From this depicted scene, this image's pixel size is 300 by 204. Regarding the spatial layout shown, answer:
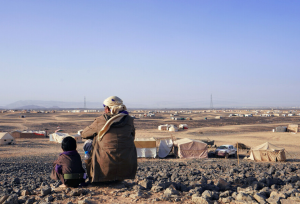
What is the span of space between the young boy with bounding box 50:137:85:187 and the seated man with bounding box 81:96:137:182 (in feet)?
0.95

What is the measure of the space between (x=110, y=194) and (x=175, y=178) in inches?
138

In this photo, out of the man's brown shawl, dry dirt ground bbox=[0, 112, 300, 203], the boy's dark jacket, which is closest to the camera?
the man's brown shawl

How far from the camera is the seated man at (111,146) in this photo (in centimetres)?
505

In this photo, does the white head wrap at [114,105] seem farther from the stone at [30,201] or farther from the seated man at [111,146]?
the stone at [30,201]

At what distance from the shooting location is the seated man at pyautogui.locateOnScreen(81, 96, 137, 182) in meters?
5.05

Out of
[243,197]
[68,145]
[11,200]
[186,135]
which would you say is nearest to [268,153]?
[243,197]

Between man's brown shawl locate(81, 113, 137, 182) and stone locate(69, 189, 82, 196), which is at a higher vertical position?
man's brown shawl locate(81, 113, 137, 182)

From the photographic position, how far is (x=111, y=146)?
16.6ft

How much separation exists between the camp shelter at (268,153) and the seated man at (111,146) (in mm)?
21743

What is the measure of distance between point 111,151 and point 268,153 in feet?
73.5

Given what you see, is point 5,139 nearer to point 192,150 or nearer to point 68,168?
point 192,150

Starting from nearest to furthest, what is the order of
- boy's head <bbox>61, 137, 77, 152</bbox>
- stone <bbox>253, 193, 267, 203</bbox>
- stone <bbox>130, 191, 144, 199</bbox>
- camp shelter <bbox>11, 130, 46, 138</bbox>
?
stone <bbox>130, 191, 144, 199</bbox> → stone <bbox>253, 193, 267, 203</bbox> → boy's head <bbox>61, 137, 77, 152</bbox> → camp shelter <bbox>11, 130, 46, 138</bbox>

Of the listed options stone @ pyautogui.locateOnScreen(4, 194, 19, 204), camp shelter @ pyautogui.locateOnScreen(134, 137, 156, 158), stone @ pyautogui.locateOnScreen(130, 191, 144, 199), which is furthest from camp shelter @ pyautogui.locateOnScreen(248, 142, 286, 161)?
stone @ pyautogui.locateOnScreen(4, 194, 19, 204)

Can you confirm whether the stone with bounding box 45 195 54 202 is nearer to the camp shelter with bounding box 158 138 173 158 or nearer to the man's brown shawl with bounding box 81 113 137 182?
the man's brown shawl with bounding box 81 113 137 182
